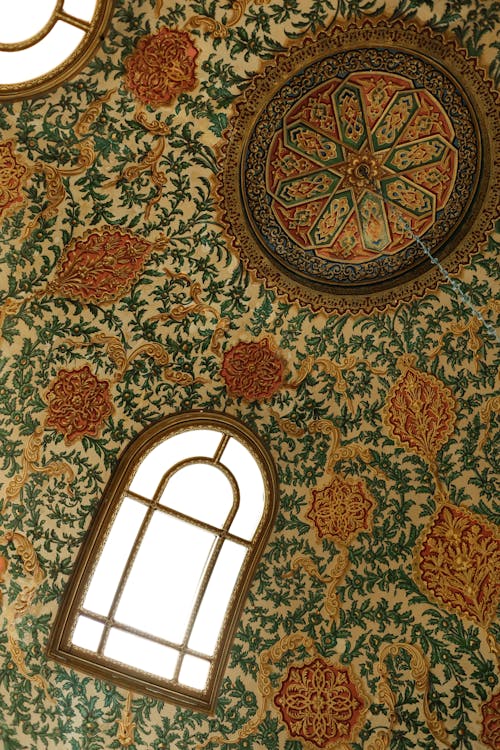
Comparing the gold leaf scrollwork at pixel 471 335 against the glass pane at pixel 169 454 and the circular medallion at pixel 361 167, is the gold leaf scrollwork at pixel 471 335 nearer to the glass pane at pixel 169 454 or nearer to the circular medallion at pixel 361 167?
the circular medallion at pixel 361 167

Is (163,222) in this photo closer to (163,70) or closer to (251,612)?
(163,70)

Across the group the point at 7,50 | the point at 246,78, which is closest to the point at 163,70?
the point at 246,78

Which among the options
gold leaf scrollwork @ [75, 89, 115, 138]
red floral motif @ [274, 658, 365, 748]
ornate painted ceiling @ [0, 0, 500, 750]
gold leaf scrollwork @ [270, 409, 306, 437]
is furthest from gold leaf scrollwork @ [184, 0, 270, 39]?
red floral motif @ [274, 658, 365, 748]

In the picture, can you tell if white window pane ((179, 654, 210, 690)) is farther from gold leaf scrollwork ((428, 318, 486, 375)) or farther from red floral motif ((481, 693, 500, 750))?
gold leaf scrollwork ((428, 318, 486, 375))

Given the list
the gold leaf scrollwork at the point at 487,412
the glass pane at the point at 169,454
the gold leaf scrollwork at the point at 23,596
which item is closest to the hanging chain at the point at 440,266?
the gold leaf scrollwork at the point at 487,412

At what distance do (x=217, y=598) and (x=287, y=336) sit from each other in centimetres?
217

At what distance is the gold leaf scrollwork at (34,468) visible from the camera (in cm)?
637

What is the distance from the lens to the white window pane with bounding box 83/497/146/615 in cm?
662

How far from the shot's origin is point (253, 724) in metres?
6.60

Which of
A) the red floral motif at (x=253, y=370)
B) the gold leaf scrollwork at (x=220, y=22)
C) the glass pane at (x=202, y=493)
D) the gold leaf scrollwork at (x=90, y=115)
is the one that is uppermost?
the gold leaf scrollwork at (x=220, y=22)

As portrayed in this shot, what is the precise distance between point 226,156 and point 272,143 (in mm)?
366

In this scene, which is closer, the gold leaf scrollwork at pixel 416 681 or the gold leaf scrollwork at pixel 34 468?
the gold leaf scrollwork at pixel 34 468

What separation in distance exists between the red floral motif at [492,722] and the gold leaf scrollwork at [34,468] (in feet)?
11.7

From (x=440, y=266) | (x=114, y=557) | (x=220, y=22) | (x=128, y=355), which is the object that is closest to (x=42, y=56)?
(x=220, y=22)
